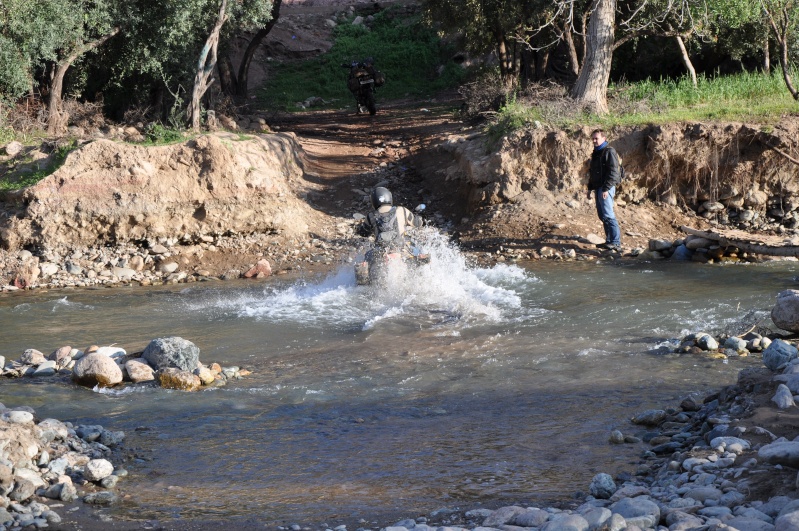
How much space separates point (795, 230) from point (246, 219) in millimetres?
9319

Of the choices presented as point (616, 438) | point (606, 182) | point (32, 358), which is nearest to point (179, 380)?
point (32, 358)

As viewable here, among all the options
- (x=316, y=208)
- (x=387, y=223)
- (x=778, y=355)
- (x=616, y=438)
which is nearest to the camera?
(x=616, y=438)

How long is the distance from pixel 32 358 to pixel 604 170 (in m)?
8.86

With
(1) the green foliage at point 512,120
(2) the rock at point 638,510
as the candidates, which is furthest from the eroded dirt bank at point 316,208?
(2) the rock at point 638,510

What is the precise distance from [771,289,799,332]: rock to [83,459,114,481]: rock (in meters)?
6.31

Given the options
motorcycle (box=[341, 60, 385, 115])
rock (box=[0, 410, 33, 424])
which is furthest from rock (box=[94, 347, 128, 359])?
motorcycle (box=[341, 60, 385, 115])

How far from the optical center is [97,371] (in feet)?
26.3

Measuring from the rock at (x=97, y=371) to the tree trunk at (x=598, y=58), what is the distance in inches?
436

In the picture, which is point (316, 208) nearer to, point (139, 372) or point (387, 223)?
point (387, 223)

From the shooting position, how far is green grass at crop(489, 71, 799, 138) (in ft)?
50.0

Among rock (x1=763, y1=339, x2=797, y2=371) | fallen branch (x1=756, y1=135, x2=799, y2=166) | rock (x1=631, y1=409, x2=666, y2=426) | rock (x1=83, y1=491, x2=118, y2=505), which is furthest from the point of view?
fallen branch (x1=756, y1=135, x2=799, y2=166)

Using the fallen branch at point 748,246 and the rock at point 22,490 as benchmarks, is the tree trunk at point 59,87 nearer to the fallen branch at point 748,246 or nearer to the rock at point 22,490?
the fallen branch at point 748,246

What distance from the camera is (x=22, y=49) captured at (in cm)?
1606

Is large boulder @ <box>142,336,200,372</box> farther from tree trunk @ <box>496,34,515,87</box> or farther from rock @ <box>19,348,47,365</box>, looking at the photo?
tree trunk @ <box>496,34,515,87</box>
